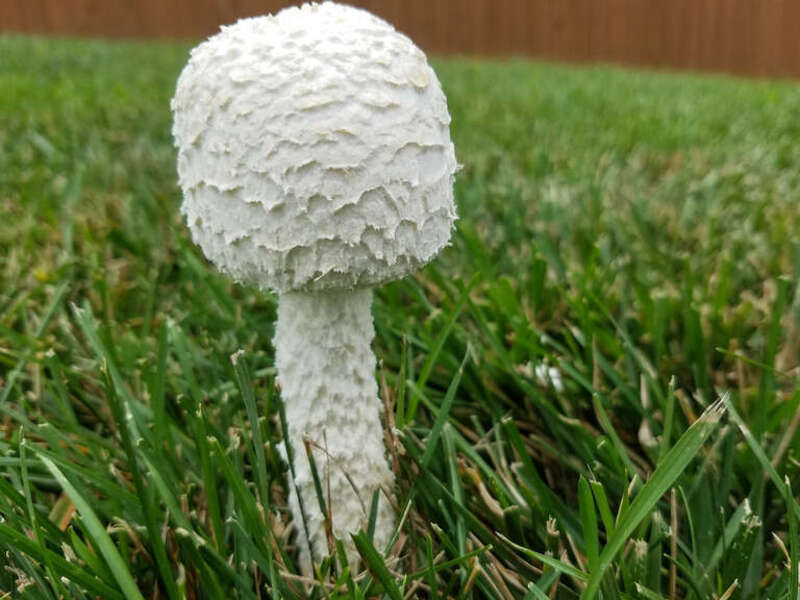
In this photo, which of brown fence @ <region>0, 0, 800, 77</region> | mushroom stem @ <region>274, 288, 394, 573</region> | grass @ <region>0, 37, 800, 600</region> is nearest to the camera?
grass @ <region>0, 37, 800, 600</region>

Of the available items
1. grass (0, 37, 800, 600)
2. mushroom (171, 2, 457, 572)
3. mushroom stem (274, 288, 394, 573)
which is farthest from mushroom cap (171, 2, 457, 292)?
grass (0, 37, 800, 600)

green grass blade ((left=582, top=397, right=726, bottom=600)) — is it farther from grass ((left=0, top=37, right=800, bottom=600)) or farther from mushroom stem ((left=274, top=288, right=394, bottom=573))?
mushroom stem ((left=274, top=288, right=394, bottom=573))

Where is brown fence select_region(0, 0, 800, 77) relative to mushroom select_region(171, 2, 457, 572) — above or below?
above

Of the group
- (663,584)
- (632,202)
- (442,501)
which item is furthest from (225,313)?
(632,202)

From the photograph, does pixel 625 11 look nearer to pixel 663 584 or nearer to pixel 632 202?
pixel 632 202

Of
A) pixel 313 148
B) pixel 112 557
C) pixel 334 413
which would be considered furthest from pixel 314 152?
pixel 112 557

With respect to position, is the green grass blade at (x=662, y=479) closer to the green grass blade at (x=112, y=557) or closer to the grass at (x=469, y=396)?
the grass at (x=469, y=396)

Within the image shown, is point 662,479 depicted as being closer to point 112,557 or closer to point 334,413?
point 334,413
